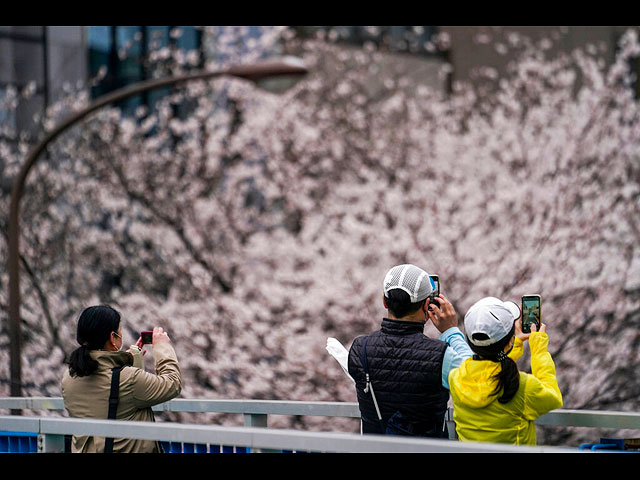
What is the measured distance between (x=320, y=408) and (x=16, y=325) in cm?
633

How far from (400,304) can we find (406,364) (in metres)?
0.20

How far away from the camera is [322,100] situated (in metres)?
13.7

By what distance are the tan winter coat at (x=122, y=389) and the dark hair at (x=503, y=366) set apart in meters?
1.11

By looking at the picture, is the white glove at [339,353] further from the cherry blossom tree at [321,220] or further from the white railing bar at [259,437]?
the cherry blossom tree at [321,220]

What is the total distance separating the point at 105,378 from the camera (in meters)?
3.16

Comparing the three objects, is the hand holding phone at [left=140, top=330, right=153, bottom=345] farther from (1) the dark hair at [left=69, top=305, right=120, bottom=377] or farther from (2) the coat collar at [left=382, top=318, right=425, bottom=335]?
(2) the coat collar at [left=382, top=318, right=425, bottom=335]

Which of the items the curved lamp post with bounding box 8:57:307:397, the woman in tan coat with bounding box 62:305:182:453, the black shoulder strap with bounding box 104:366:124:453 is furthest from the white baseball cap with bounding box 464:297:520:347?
the curved lamp post with bounding box 8:57:307:397

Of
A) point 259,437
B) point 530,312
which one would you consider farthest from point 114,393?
point 530,312

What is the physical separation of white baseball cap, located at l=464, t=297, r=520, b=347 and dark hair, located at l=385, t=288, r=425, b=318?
23 cm

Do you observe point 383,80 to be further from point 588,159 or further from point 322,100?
point 588,159

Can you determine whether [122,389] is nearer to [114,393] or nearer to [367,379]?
[114,393]

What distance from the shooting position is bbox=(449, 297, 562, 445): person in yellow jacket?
2746mm

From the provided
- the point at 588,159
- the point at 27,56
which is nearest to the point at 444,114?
the point at 588,159

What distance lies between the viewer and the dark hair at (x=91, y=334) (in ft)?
10.3
